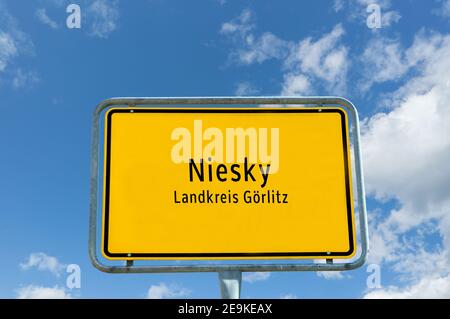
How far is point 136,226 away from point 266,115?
1.51 metres

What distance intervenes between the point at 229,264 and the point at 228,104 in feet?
4.59

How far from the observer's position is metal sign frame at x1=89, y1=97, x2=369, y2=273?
3490mm

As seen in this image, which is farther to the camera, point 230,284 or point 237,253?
point 237,253

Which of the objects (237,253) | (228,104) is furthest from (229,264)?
(228,104)

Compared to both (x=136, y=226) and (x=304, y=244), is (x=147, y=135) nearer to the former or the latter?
(x=136, y=226)

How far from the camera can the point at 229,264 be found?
350 cm

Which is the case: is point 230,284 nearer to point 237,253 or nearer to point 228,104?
point 237,253

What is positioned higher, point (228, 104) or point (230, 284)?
point (228, 104)

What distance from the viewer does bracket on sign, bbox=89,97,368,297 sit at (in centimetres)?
347

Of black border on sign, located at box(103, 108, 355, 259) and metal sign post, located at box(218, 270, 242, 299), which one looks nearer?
metal sign post, located at box(218, 270, 242, 299)

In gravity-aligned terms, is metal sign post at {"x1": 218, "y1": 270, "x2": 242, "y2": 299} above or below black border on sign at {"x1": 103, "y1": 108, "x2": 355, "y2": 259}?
below
